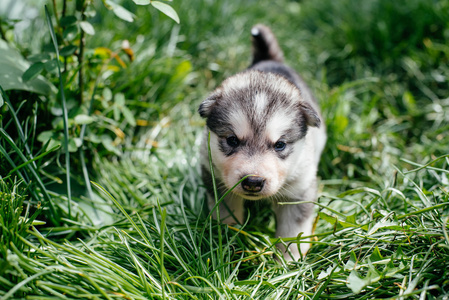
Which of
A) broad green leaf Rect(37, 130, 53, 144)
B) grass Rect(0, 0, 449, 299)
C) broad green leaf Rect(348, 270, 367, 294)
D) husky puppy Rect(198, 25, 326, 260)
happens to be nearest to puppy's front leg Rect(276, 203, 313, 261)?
husky puppy Rect(198, 25, 326, 260)

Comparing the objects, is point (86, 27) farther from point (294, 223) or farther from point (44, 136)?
point (294, 223)

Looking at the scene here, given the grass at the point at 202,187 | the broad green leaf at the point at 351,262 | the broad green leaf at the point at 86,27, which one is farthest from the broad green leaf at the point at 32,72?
the broad green leaf at the point at 351,262

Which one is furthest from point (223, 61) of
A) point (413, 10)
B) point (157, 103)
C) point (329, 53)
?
point (413, 10)

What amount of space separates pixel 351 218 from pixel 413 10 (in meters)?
4.47

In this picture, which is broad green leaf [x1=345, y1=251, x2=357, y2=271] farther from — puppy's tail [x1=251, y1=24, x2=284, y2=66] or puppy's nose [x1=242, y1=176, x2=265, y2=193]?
puppy's tail [x1=251, y1=24, x2=284, y2=66]

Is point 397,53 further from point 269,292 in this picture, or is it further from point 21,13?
point 21,13

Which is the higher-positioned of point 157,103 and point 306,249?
point 157,103

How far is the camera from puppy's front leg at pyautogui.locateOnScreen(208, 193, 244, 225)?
10.8 feet

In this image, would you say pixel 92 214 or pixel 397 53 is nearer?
pixel 92 214

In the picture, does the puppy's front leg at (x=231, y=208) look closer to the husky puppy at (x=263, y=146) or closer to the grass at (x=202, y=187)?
the husky puppy at (x=263, y=146)

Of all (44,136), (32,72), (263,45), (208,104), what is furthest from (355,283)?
(263,45)

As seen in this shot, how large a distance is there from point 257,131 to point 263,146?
0.13 m

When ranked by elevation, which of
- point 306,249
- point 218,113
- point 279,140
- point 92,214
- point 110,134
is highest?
point 218,113

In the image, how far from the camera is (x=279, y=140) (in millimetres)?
2936
